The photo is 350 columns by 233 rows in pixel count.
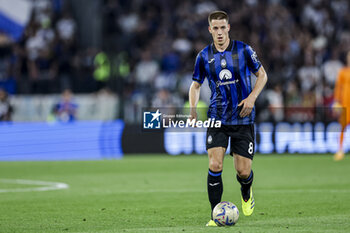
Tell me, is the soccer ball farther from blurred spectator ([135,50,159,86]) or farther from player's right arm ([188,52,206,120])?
blurred spectator ([135,50,159,86])

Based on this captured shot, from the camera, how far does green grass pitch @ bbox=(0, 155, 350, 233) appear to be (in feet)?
25.4

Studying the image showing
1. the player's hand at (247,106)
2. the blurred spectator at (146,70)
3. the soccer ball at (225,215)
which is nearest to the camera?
the soccer ball at (225,215)

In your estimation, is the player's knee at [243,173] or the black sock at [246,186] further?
the black sock at [246,186]

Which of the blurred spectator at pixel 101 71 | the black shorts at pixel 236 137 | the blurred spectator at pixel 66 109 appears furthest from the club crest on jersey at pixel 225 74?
the blurred spectator at pixel 101 71

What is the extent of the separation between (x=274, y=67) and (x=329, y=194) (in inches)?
503

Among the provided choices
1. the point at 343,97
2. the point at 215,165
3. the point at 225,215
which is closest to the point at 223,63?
the point at 215,165

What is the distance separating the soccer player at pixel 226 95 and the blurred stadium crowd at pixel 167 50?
1265 cm

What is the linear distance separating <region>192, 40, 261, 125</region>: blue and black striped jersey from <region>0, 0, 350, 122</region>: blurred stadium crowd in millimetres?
12688

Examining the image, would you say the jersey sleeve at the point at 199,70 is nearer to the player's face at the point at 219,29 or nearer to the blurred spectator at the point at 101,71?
the player's face at the point at 219,29

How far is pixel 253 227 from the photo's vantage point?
7402 mm

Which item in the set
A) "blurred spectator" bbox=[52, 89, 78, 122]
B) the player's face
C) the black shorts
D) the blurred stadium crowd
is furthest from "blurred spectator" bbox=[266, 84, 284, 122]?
the player's face

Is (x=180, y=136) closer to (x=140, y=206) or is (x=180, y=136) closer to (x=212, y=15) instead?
(x=140, y=206)

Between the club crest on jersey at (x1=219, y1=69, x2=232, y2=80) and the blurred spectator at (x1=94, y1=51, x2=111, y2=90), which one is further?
the blurred spectator at (x1=94, y1=51, x2=111, y2=90)

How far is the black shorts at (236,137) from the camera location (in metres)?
7.75
